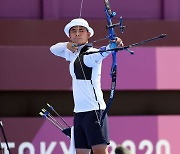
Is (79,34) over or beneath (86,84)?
over

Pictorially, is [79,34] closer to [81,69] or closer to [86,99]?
[81,69]

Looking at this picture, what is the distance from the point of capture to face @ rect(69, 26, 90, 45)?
187 inches

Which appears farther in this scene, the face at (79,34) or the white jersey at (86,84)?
the face at (79,34)

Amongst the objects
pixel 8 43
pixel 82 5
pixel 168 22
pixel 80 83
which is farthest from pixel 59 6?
pixel 80 83

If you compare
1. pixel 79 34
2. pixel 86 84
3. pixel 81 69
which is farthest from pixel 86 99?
pixel 79 34

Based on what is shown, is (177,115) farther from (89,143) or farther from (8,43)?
(89,143)

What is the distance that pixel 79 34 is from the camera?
15.6ft

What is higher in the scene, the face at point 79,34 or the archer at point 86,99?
the face at point 79,34

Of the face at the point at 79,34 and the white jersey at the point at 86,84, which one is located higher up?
the face at the point at 79,34

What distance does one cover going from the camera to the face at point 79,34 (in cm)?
475

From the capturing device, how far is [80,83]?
468 cm

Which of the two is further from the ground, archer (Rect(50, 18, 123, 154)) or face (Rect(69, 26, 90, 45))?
face (Rect(69, 26, 90, 45))

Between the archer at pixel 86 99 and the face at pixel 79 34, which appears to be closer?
the archer at pixel 86 99

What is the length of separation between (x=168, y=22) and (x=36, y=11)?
134 cm
